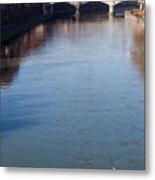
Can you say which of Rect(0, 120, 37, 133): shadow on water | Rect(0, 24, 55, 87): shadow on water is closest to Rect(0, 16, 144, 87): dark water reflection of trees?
Rect(0, 24, 55, 87): shadow on water

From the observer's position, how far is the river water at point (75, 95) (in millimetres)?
2162

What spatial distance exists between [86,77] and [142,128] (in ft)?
1.04

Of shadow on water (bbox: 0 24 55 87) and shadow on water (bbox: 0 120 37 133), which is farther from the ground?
shadow on water (bbox: 0 24 55 87)

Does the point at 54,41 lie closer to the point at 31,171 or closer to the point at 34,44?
the point at 34,44

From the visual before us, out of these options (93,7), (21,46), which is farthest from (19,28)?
(93,7)

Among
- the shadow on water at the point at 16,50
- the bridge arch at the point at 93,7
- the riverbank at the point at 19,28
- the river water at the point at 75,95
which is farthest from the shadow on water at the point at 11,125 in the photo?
the bridge arch at the point at 93,7

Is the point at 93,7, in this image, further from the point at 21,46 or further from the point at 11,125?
the point at 11,125

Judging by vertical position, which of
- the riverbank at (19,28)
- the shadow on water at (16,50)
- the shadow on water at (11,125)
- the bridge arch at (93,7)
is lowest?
the shadow on water at (11,125)

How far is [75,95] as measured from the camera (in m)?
A: 2.20

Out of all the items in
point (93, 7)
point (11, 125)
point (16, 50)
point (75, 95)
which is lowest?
point (11, 125)

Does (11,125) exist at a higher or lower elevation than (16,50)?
lower

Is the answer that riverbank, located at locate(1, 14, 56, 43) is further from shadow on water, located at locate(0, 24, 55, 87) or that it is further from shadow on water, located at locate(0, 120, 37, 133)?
shadow on water, located at locate(0, 120, 37, 133)

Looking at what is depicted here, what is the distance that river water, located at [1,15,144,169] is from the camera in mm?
2162

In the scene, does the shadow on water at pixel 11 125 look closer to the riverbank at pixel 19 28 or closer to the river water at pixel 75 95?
the river water at pixel 75 95
